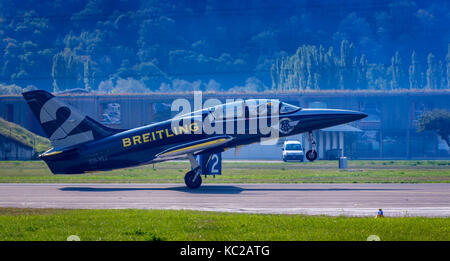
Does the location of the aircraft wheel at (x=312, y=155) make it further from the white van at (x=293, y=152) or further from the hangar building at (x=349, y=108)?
the hangar building at (x=349, y=108)

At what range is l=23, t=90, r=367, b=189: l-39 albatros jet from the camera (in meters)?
27.5

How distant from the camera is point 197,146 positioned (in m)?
27.4

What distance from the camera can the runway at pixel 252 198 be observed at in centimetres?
1953

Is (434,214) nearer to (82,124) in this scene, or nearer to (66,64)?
(82,124)

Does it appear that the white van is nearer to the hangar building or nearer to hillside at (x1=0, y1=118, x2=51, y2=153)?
the hangar building

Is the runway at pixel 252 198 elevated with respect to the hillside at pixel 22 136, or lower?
lower

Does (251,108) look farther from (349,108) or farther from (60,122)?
(349,108)

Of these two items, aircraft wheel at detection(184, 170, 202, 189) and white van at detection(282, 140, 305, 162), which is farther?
white van at detection(282, 140, 305, 162)

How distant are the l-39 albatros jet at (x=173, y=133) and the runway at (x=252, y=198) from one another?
1.37m

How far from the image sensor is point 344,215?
58.1ft

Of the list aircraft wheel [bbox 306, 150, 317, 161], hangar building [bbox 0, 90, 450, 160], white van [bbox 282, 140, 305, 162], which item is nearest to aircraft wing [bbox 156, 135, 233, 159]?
aircraft wheel [bbox 306, 150, 317, 161]

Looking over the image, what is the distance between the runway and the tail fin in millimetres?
2395

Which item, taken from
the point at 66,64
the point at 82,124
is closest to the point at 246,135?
the point at 82,124

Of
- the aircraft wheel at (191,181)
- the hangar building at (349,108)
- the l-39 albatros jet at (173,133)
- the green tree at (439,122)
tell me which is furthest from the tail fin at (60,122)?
the green tree at (439,122)
